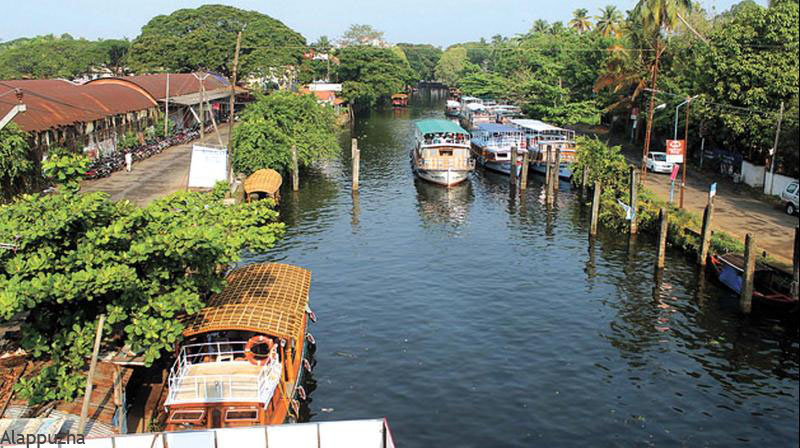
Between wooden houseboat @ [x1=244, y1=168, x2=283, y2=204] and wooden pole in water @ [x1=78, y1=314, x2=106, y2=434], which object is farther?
wooden houseboat @ [x1=244, y1=168, x2=283, y2=204]

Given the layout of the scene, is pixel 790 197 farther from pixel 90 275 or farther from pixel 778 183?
pixel 90 275

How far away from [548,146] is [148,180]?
30539mm

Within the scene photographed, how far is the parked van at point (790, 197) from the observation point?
134ft

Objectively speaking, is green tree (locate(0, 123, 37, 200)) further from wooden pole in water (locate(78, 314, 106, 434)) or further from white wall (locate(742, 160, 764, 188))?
white wall (locate(742, 160, 764, 188))

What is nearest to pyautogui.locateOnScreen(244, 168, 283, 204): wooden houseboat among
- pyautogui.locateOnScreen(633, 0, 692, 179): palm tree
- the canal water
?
the canal water

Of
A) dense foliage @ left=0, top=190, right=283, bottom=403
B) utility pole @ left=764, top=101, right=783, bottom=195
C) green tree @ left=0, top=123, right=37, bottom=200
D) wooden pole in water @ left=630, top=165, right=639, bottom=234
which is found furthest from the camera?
utility pole @ left=764, top=101, right=783, bottom=195

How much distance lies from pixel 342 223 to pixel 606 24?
64.4 meters

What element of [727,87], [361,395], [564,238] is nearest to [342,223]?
[564,238]

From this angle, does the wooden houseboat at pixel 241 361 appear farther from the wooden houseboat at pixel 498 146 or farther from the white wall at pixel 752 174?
the wooden houseboat at pixel 498 146

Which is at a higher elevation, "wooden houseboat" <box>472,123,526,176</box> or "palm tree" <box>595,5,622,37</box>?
"palm tree" <box>595,5,622,37</box>

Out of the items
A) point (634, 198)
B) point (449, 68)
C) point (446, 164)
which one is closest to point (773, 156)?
point (634, 198)

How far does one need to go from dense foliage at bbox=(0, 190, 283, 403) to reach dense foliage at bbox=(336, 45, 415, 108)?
93.4 m

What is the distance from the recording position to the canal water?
23188 mm

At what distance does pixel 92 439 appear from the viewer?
16.4 meters
